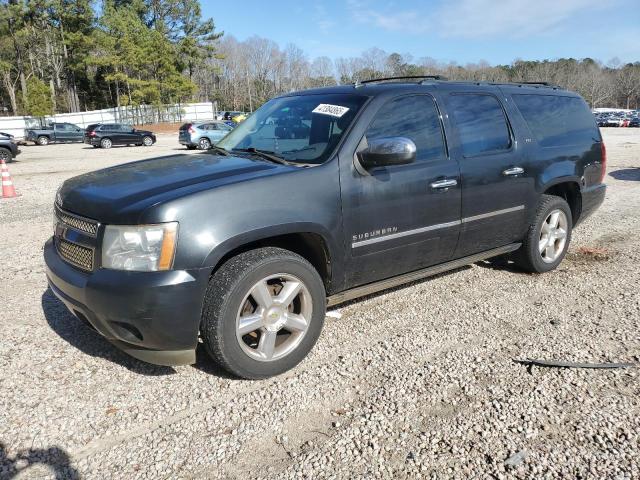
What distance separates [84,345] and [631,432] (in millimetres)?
3501

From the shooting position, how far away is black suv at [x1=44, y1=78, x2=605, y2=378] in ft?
9.16

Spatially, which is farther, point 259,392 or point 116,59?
point 116,59

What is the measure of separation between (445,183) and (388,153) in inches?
31.1

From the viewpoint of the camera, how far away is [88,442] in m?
2.62

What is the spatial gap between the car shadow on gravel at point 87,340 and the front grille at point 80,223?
653mm

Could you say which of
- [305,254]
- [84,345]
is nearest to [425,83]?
[305,254]

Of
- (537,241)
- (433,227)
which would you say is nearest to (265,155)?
(433,227)

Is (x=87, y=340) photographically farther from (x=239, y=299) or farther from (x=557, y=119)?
(x=557, y=119)

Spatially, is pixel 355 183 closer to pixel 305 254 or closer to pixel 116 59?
pixel 305 254

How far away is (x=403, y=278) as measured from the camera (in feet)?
12.9

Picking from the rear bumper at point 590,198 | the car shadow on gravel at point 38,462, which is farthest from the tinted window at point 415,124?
the car shadow on gravel at point 38,462

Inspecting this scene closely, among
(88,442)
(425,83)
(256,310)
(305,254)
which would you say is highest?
(425,83)

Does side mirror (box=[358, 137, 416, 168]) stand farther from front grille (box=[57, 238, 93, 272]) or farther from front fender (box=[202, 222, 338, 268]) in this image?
front grille (box=[57, 238, 93, 272])

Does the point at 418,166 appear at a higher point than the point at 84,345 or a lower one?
higher
